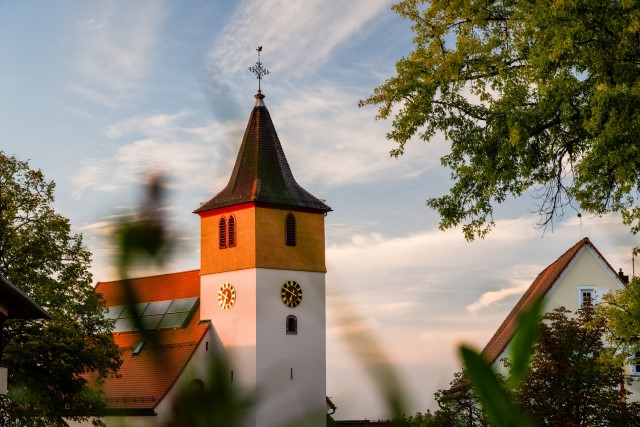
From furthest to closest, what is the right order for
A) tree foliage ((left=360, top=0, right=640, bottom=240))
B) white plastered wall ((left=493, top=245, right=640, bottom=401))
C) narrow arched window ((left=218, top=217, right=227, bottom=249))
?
narrow arched window ((left=218, top=217, right=227, bottom=249)) → white plastered wall ((left=493, top=245, right=640, bottom=401)) → tree foliage ((left=360, top=0, right=640, bottom=240))

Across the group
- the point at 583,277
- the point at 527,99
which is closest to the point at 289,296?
the point at 527,99

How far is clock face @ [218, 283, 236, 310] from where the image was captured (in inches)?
1833

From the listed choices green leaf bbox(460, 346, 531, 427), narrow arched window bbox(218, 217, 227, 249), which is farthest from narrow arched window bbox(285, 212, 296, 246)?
narrow arched window bbox(218, 217, 227, 249)

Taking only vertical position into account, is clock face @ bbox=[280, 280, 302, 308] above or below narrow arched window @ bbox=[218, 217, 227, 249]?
below

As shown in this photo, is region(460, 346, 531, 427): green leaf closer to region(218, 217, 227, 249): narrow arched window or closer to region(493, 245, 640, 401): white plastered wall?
region(493, 245, 640, 401): white plastered wall

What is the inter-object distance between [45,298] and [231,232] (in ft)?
67.7

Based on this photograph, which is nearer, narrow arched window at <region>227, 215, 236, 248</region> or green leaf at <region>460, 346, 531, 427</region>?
green leaf at <region>460, 346, 531, 427</region>

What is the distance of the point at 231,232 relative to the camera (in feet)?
155

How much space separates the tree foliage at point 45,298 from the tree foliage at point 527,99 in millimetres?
10513

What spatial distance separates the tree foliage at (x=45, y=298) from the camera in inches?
1003

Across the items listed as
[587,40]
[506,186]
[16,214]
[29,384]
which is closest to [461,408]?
[587,40]

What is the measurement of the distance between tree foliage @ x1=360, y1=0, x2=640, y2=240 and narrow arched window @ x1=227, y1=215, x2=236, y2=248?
27.3 metres

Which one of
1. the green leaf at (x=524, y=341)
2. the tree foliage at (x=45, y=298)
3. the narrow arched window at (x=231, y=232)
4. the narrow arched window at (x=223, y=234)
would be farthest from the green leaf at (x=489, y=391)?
the narrow arched window at (x=223, y=234)

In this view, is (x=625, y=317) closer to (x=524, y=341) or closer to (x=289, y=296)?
(x=289, y=296)
